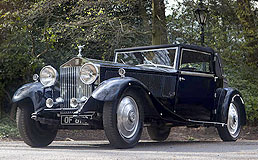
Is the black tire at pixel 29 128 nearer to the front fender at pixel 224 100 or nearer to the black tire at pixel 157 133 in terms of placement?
the black tire at pixel 157 133

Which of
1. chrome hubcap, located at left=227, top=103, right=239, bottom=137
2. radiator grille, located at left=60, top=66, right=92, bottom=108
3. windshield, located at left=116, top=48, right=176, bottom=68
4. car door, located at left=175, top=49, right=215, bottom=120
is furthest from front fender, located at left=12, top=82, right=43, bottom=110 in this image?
chrome hubcap, located at left=227, top=103, right=239, bottom=137

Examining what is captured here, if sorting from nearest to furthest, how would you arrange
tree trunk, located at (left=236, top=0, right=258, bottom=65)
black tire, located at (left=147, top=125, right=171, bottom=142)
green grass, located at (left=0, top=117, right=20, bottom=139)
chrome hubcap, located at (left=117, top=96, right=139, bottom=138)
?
chrome hubcap, located at (left=117, top=96, right=139, bottom=138) < black tire, located at (left=147, top=125, right=171, bottom=142) < green grass, located at (left=0, top=117, right=20, bottom=139) < tree trunk, located at (left=236, top=0, right=258, bottom=65)

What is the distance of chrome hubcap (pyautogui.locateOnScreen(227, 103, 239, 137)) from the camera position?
8914mm

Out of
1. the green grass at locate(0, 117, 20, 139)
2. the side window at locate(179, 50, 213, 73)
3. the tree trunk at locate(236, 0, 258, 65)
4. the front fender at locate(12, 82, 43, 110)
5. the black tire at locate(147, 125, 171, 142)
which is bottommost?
the green grass at locate(0, 117, 20, 139)

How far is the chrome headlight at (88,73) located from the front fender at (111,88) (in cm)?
34

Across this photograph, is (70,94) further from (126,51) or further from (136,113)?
(126,51)

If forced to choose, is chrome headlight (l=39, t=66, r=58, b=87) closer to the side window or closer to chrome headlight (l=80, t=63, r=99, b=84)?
chrome headlight (l=80, t=63, r=99, b=84)

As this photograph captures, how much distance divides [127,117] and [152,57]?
7.84ft

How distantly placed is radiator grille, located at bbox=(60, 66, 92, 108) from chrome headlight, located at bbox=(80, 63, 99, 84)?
19 centimetres

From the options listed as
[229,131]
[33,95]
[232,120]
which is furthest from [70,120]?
[232,120]

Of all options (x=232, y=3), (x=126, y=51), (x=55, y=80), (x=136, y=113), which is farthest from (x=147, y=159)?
(x=232, y=3)

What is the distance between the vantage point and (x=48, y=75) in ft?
24.3

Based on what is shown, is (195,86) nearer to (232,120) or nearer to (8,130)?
(232,120)

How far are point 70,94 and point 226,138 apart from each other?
340 centimetres
